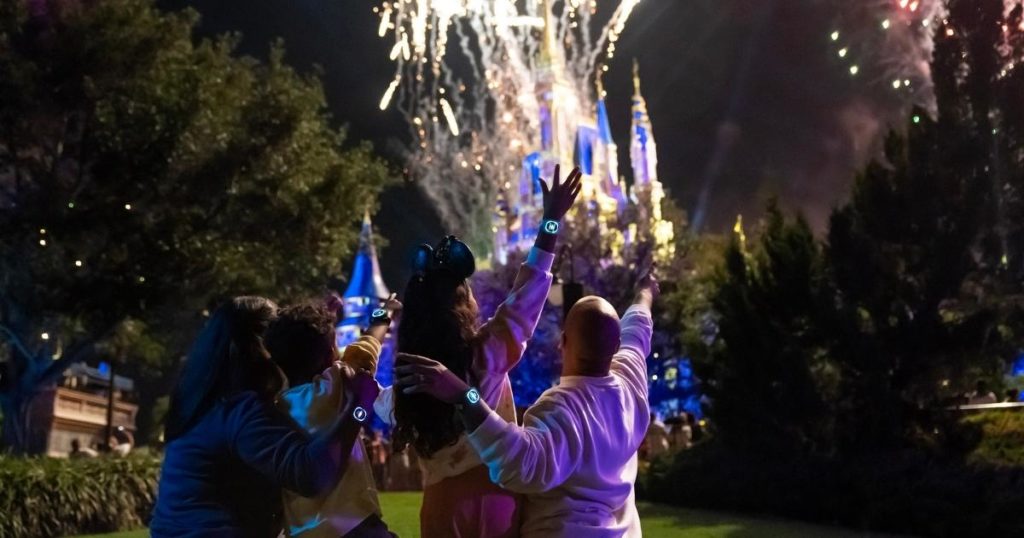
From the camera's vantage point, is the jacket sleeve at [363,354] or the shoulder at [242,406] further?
the jacket sleeve at [363,354]

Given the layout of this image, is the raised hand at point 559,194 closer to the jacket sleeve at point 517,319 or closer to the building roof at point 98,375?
the jacket sleeve at point 517,319

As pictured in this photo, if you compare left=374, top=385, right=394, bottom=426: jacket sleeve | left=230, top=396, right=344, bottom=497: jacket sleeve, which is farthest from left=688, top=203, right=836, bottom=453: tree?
left=230, top=396, right=344, bottom=497: jacket sleeve

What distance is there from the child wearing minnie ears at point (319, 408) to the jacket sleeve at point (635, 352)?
94cm

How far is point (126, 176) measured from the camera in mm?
16125

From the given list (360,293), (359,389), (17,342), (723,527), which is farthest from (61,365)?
(360,293)

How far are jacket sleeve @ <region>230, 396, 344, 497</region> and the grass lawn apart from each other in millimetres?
7796

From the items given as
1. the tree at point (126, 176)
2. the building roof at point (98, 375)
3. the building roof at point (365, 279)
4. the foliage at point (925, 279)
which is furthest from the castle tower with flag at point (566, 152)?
the foliage at point (925, 279)

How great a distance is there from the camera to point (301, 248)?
743 inches

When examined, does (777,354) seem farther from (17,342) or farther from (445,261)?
(17,342)

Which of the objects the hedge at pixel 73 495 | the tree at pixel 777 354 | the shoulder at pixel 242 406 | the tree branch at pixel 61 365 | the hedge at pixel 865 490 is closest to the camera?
the shoulder at pixel 242 406

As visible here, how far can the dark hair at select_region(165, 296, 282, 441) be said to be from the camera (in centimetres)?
329

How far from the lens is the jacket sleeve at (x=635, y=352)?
334 cm

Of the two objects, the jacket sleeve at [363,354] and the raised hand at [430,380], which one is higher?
the jacket sleeve at [363,354]

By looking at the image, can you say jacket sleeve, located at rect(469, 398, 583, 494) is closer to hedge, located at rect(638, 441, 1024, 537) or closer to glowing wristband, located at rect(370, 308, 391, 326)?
glowing wristband, located at rect(370, 308, 391, 326)
